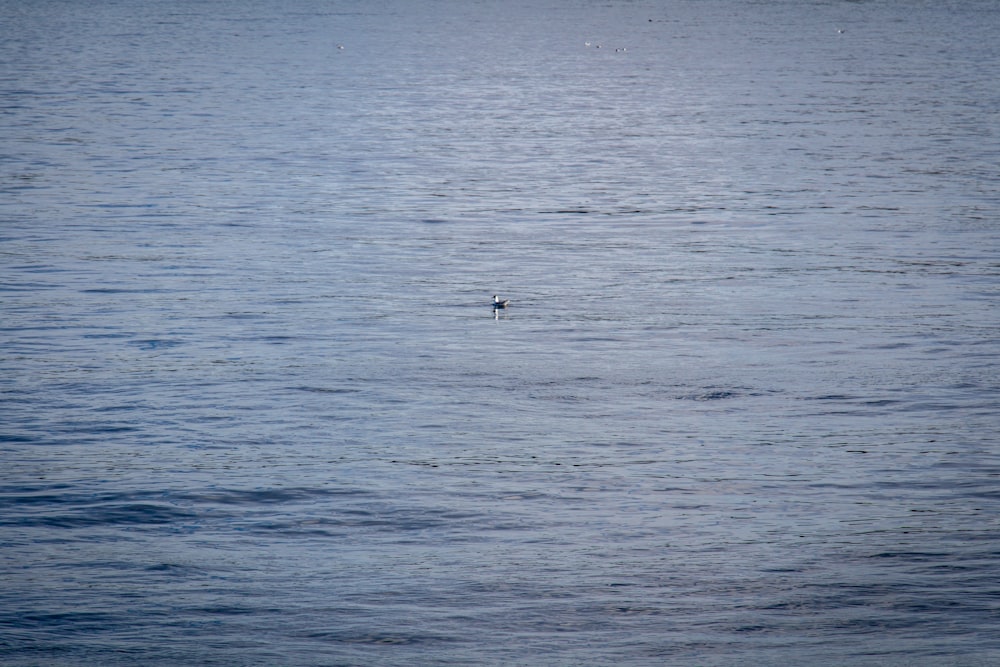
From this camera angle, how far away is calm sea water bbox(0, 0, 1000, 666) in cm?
860

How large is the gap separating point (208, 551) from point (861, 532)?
4.27m

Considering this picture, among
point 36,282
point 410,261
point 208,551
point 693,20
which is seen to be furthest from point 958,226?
point 693,20

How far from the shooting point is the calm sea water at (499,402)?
8.60 metres

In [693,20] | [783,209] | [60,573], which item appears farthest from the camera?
[693,20]

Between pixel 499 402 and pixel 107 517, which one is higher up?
pixel 107 517

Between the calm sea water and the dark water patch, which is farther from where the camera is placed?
the dark water patch

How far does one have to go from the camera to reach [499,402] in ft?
41.0

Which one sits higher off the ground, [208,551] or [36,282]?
[208,551]

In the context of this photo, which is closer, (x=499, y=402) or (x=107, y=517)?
(x=107, y=517)

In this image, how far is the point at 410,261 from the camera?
731 inches

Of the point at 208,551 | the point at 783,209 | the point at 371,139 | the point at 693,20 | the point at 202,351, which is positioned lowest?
the point at 693,20

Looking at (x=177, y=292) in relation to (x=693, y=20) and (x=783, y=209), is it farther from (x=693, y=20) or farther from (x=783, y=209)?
(x=693, y=20)

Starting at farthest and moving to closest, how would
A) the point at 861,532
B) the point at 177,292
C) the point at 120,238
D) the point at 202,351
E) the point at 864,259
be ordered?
the point at 120,238 < the point at 864,259 < the point at 177,292 < the point at 202,351 < the point at 861,532

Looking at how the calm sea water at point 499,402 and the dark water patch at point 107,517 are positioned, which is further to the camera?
the dark water patch at point 107,517
